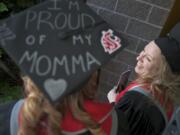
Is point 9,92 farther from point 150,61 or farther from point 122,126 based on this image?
point 122,126

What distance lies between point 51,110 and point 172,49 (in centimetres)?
110

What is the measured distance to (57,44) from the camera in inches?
67.6

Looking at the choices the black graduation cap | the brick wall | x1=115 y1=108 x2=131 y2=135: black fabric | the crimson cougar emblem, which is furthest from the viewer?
the brick wall

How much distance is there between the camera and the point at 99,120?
1833 mm

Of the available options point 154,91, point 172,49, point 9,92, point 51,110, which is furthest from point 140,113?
point 9,92

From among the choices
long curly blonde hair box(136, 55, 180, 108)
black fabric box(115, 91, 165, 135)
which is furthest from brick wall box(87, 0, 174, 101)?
black fabric box(115, 91, 165, 135)

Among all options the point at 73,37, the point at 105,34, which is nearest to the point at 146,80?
the point at 105,34

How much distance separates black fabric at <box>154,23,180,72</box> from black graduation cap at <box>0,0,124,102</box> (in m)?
0.67

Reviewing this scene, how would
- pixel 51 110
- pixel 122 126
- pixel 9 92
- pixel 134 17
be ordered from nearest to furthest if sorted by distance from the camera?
pixel 51 110, pixel 122 126, pixel 134 17, pixel 9 92

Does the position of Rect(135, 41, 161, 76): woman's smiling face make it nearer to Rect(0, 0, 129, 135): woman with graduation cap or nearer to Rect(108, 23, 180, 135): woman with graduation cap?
Rect(108, 23, 180, 135): woman with graduation cap

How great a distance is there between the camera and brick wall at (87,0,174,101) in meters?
3.10

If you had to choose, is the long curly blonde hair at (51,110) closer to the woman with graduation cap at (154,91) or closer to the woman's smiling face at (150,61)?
the woman with graduation cap at (154,91)

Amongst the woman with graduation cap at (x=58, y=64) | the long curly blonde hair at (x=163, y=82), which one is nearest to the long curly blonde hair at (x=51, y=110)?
the woman with graduation cap at (x=58, y=64)

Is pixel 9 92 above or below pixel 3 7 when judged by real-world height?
below
